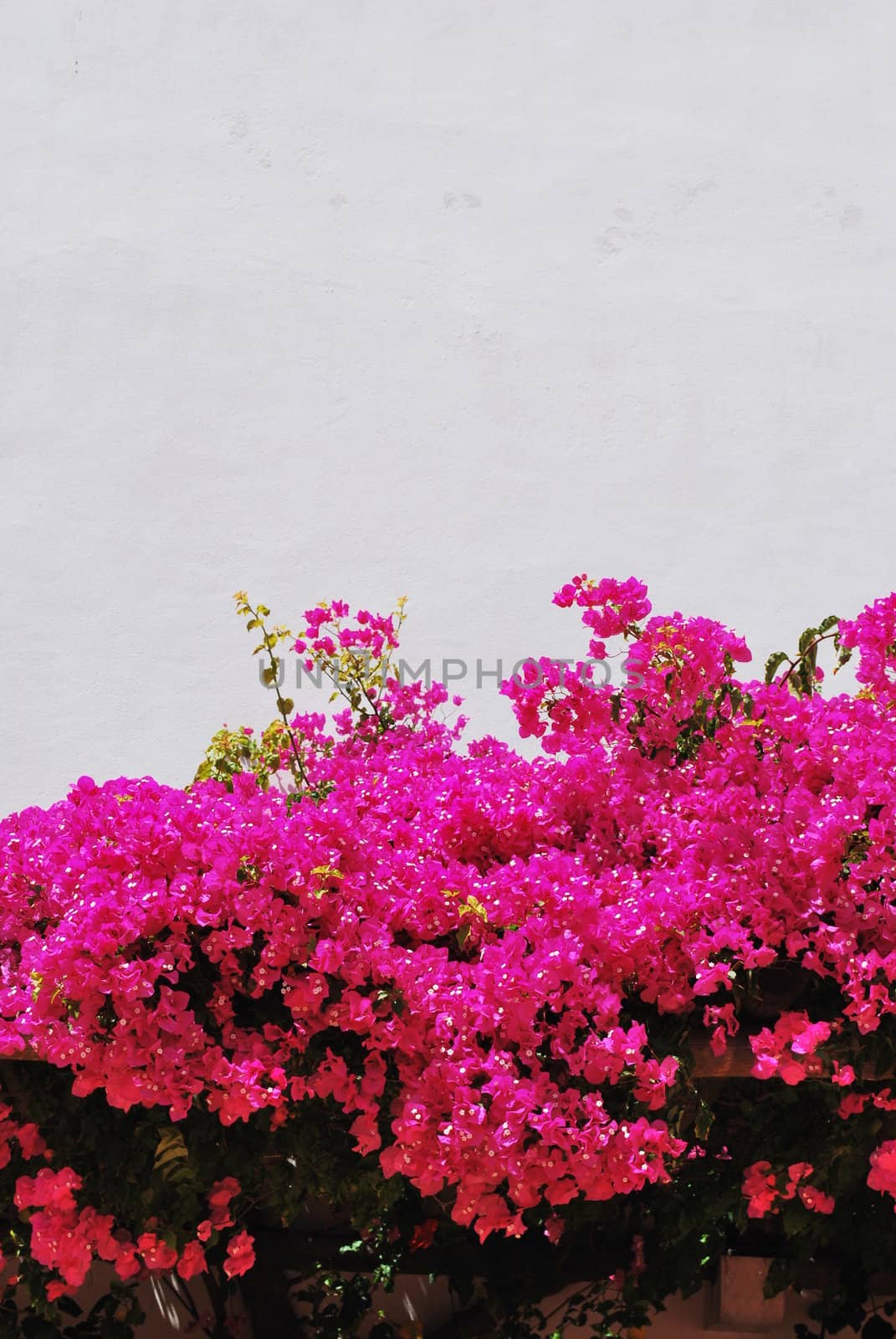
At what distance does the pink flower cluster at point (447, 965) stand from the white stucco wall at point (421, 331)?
164 cm

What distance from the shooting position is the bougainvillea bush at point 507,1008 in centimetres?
221

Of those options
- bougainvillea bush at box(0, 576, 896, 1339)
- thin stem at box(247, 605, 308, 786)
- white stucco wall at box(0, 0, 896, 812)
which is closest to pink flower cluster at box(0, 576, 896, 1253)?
bougainvillea bush at box(0, 576, 896, 1339)

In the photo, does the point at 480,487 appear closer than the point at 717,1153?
No

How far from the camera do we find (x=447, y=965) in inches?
90.7

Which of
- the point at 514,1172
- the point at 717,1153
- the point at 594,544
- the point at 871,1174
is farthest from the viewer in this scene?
the point at 594,544

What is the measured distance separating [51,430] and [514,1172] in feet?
9.54

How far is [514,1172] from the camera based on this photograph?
2125 mm

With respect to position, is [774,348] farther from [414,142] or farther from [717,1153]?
[717,1153]

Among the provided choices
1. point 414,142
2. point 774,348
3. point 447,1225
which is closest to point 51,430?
point 414,142

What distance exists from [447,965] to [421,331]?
2.47m

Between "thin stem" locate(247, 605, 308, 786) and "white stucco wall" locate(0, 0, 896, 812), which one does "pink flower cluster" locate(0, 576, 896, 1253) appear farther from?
"white stucco wall" locate(0, 0, 896, 812)
